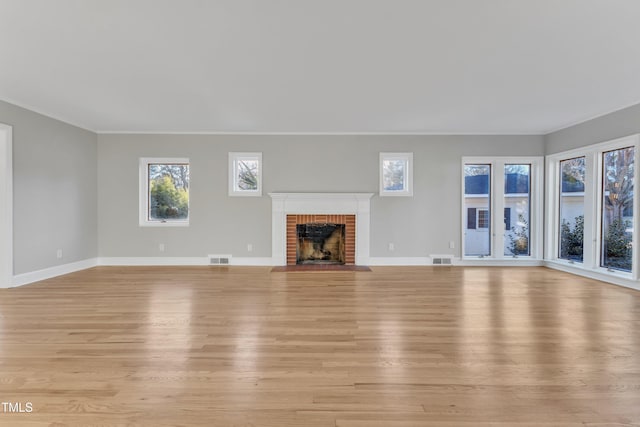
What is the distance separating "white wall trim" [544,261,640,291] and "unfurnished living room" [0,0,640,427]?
40 millimetres

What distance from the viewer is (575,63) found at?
9.82ft

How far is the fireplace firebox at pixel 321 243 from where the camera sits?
6086mm

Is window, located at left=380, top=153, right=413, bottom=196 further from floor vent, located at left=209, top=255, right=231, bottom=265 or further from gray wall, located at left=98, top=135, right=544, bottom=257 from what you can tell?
floor vent, located at left=209, top=255, right=231, bottom=265

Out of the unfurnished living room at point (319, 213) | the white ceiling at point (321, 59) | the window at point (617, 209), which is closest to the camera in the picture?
the unfurnished living room at point (319, 213)

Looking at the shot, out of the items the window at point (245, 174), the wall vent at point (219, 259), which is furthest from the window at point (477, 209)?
the wall vent at point (219, 259)

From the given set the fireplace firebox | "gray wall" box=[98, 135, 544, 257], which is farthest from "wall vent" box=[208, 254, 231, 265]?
the fireplace firebox

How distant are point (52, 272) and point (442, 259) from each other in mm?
6738

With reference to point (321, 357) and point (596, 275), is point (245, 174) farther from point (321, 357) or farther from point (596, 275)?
point (596, 275)

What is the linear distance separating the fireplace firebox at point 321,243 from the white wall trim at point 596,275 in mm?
3951

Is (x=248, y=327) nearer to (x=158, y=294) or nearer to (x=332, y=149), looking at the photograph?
(x=158, y=294)

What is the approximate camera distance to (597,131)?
4809 mm

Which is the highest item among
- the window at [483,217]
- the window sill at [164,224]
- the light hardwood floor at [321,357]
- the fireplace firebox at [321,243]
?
the window at [483,217]

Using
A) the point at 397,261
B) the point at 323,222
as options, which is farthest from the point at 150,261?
the point at 397,261

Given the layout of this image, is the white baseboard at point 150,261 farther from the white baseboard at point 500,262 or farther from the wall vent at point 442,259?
the white baseboard at point 500,262
